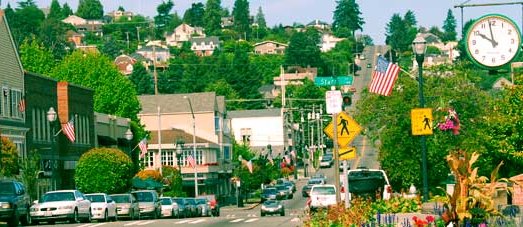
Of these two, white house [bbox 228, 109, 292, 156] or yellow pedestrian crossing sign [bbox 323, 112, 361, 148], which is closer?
yellow pedestrian crossing sign [bbox 323, 112, 361, 148]

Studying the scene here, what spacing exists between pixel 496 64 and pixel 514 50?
0.56m

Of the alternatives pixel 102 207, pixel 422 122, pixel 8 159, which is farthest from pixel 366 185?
pixel 8 159

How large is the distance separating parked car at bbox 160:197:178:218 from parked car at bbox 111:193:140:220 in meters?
3.44

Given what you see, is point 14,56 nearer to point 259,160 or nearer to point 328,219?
point 328,219

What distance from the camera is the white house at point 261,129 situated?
158000 mm

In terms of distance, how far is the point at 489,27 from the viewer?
25.7 meters

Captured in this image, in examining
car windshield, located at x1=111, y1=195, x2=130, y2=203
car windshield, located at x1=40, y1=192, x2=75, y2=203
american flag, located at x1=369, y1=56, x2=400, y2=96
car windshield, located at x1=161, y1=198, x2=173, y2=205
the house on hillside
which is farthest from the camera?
the house on hillside

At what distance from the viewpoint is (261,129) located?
522ft

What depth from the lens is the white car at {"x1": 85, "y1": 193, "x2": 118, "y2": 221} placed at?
4700cm

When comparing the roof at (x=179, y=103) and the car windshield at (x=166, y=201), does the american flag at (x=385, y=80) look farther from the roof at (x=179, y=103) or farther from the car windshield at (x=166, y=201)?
the roof at (x=179, y=103)

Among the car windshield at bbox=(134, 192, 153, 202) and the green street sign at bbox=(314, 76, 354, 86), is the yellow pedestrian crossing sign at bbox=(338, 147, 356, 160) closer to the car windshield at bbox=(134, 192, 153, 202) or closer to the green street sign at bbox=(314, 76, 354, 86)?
the green street sign at bbox=(314, 76, 354, 86)

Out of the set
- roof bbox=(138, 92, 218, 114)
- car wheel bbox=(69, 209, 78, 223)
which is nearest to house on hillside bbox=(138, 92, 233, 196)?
roof bbox=(138, 92, 218, 114)

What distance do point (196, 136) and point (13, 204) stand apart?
222 ft

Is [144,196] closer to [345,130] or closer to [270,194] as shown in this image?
[345,130]
